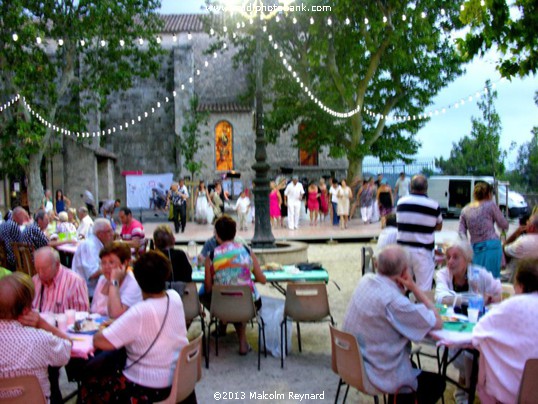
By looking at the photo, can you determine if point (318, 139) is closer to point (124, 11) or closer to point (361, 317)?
point (124, 11)

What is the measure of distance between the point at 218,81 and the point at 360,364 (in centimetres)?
3102

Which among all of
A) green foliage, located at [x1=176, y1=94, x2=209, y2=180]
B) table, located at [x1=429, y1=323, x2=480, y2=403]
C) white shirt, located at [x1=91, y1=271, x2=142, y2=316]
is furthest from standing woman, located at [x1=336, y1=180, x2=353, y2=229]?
table, located at [x1=429, y1=323, x2=480, y2=403]

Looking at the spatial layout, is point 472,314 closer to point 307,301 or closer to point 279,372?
point 307,301

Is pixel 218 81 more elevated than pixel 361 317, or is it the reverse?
pixel 218 81

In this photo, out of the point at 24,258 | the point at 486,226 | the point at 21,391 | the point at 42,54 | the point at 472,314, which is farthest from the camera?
the point at 42,54

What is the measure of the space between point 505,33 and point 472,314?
577cm

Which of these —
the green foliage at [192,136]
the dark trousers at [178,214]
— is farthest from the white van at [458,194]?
the dark trousers at [178,214]

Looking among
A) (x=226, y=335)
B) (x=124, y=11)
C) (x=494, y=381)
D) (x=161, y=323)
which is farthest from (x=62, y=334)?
(x=124, y=11)

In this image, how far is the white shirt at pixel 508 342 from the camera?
319cm

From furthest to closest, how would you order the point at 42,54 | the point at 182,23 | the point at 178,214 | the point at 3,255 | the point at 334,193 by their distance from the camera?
1. the point at 182,23
2. the point at 42,54
3. the point at 334,193
4. the point at 178,214
5. the point at 3,255

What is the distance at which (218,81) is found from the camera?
110ft

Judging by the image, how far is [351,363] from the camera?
374 cm

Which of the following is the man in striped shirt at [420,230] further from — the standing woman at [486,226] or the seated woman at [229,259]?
the seated woman at [229,259]

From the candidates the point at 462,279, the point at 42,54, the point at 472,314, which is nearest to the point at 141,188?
the point at 42,54
